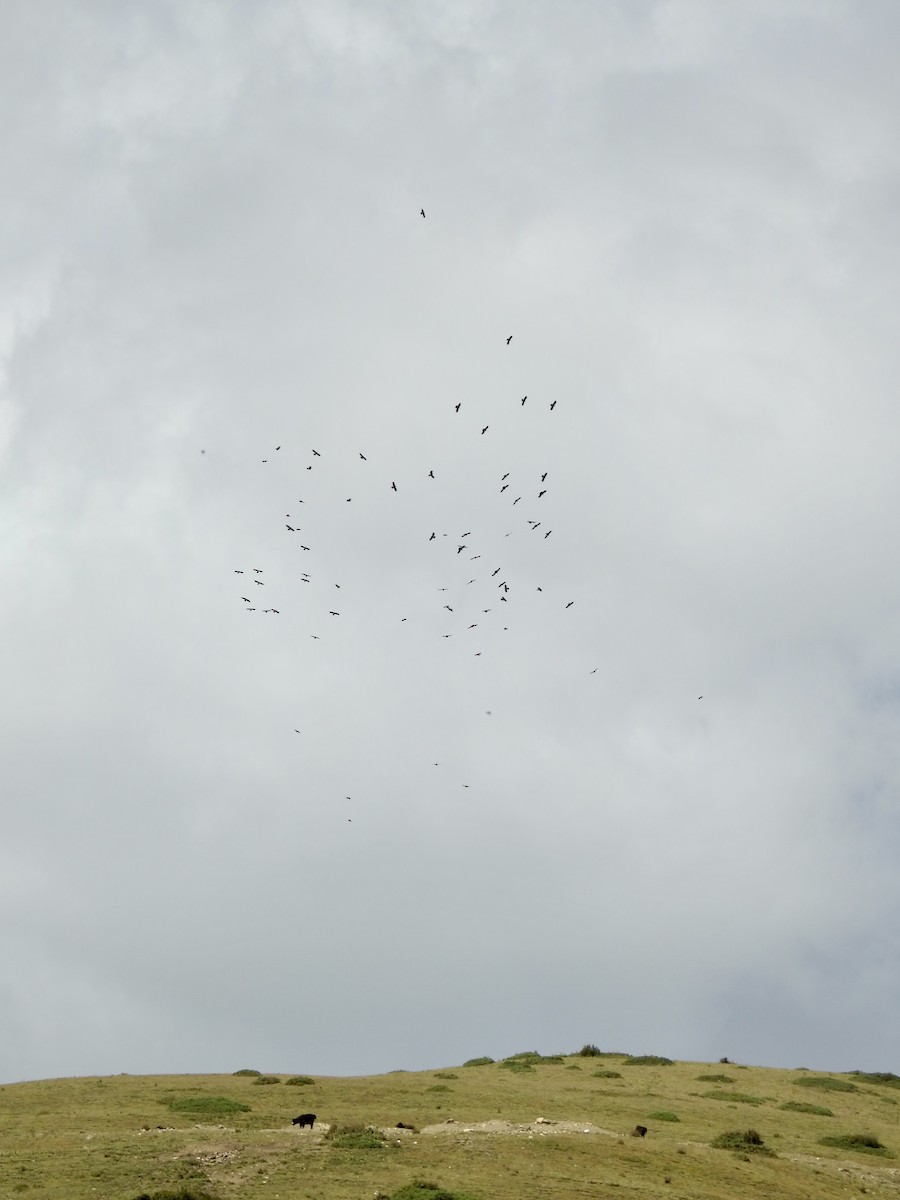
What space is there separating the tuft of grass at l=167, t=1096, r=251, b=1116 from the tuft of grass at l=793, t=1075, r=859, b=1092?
1815 inches

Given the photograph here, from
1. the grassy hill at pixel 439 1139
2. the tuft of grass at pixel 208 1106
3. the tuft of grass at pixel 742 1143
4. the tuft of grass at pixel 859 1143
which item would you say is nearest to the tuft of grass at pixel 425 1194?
the grassy hill at pixel 439 1139

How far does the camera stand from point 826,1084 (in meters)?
90.9

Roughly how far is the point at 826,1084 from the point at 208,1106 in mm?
50006

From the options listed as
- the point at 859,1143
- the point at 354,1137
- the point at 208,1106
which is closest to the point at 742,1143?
the point at 859,1143

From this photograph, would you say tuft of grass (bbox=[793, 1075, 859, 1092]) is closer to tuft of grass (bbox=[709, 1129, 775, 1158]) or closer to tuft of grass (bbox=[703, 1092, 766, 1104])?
tuft of grass (bbox=[703, 1092, 766, 1104])

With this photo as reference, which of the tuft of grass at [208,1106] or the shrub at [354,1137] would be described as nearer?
the shrub at [354,1137]

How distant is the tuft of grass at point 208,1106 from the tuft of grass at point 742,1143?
26.1 m

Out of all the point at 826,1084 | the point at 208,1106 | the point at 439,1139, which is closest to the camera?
the point at 439,1139

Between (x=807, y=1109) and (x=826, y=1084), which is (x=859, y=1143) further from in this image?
(x=826, y=1084)

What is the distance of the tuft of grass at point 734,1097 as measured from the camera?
8062 centimetres

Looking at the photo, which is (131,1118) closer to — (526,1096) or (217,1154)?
(217,1154)

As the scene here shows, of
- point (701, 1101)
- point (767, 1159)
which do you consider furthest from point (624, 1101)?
point (767, 1159)

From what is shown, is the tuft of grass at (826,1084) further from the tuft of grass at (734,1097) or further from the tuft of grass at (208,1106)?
the tuft of grass at (208,1106)

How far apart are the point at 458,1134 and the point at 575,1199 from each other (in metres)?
11.0
